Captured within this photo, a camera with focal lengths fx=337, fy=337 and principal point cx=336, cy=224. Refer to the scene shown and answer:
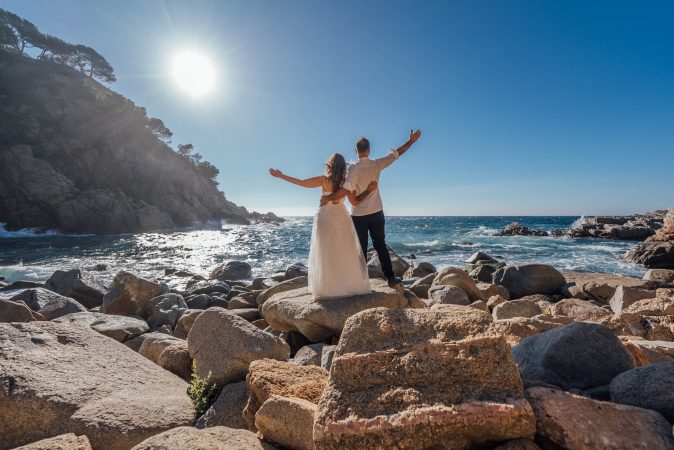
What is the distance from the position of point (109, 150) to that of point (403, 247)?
169ft

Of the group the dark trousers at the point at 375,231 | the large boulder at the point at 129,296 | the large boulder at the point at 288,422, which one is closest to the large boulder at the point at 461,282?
the dark trousers at the point at 375,231

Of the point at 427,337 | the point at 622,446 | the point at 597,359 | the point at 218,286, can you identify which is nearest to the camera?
the point at 622,446

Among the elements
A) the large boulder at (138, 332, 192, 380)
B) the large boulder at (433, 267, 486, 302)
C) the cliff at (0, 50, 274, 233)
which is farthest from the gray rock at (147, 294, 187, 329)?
the cliff at (0, 50, 274, 233)

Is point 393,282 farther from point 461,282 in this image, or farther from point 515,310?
point 461,282

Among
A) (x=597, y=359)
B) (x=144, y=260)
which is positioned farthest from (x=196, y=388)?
(x=144, y=260)

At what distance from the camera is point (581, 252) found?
2594cm

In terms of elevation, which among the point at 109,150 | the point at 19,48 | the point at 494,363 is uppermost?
the point at 19,48

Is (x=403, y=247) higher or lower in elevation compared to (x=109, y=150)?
lower

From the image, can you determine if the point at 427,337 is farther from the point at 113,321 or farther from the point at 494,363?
the point at 113,321

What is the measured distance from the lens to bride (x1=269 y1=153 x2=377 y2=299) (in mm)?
4891

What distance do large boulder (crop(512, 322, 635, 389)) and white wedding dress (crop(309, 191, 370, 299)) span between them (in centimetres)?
261

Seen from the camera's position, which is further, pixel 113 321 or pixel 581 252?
pixel 581 252

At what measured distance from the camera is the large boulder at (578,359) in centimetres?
245

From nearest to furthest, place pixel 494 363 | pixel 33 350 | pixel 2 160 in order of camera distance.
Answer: pixel 494 363 < pixel 33 350 < pixel 2 160
